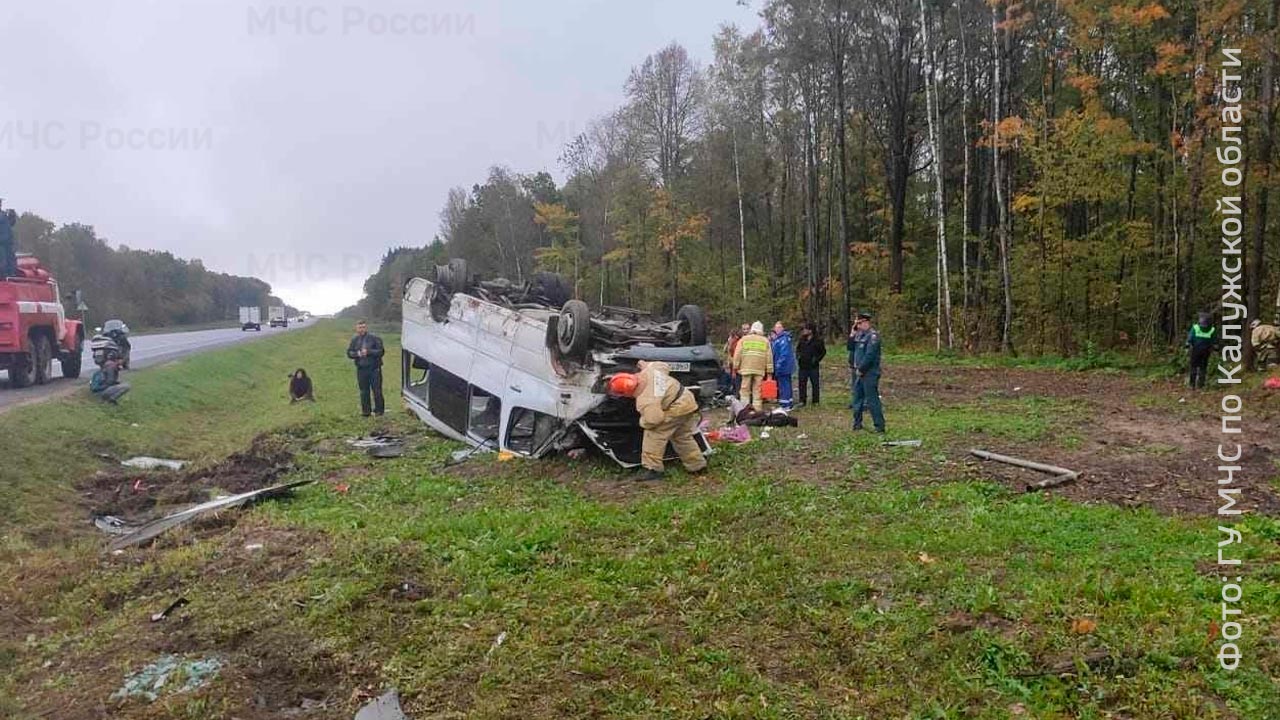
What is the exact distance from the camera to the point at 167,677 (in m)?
4.09

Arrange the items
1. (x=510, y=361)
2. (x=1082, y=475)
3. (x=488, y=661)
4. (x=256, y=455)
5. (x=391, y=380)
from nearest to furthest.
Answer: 1. (x=488, y=661)
2. (x=1082, y=475)
3. (x=510, y=361)
4. (x=256, y=455)
5. (x=391, y=380)

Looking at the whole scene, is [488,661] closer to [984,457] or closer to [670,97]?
[984,457]

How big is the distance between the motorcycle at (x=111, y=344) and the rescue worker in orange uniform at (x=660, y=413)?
11.7 meters

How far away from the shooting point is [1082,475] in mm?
7172

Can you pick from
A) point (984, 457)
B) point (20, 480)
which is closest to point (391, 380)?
point (20, 480)

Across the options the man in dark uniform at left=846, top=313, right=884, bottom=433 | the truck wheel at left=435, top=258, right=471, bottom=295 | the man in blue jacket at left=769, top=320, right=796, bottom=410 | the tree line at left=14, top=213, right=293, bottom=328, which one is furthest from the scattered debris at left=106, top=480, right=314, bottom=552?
the tree line at left=14, top=213, right=293, bottom=328

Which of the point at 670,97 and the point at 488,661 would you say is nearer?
the point at 488,661

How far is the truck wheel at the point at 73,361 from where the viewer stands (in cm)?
1592

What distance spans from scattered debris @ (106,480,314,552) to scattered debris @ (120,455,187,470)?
3.07 meters

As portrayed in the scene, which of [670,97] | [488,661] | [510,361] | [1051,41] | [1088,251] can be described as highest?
[670,97]

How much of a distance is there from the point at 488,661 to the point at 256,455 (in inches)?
325

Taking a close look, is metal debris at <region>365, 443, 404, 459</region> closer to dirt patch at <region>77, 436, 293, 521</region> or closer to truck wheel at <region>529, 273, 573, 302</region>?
dirt patch at <region>77, 436, 293, 521</region>

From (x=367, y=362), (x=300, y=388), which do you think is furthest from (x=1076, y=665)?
(x=300, y=388)

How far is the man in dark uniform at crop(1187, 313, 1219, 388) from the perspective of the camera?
41.1 ft
